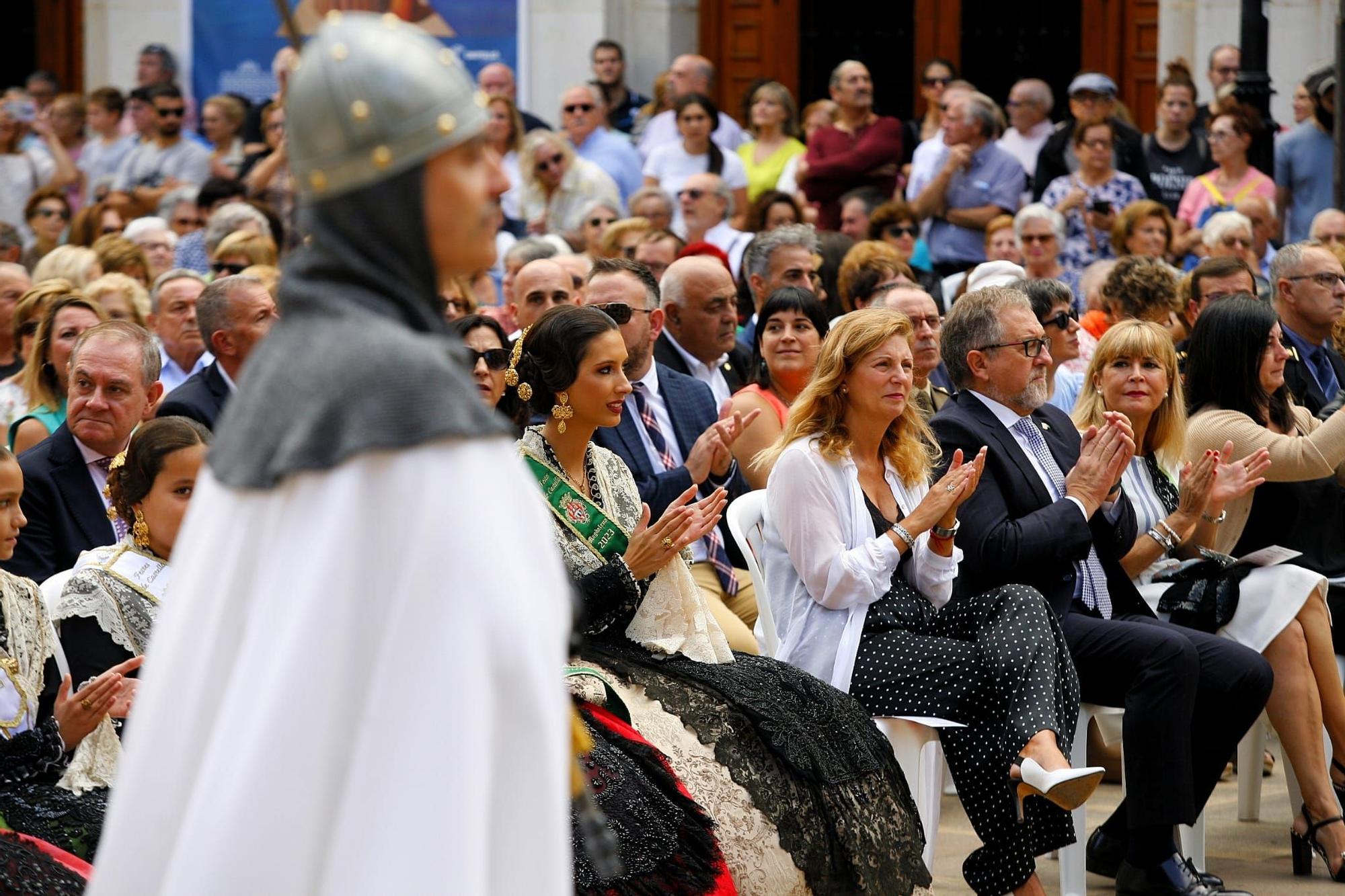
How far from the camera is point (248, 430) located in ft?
6.80

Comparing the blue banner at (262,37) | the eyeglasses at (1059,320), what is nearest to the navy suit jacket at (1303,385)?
the eyeglasses at (1059,320)

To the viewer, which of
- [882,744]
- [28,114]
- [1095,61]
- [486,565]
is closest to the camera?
[486,565]

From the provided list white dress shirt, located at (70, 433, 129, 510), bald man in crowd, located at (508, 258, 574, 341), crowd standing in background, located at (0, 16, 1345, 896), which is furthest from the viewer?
bald man in crowd, located at (508, 258, 574, 341)

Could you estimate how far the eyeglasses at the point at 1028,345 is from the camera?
5.74 m

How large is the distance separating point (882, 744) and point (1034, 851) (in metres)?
0.51

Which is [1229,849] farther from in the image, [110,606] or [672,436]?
[110,606]

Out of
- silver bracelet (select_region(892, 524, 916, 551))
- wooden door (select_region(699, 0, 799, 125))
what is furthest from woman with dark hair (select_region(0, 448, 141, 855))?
wooden door (select_region(699, 0, 799, 125))

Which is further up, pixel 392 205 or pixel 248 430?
pixel 392 205

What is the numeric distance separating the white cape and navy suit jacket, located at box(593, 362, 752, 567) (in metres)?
3.68

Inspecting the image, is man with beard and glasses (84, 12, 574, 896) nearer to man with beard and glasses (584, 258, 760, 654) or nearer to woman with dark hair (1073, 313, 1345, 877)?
man with beard and glasses (584, 258, 760, 654)

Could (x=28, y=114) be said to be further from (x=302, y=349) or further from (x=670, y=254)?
(x=302, y=349)

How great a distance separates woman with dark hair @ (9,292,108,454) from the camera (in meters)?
6.33

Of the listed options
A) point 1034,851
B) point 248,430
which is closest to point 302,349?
point 248,430

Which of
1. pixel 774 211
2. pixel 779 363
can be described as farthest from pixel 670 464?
pixel 774 211
